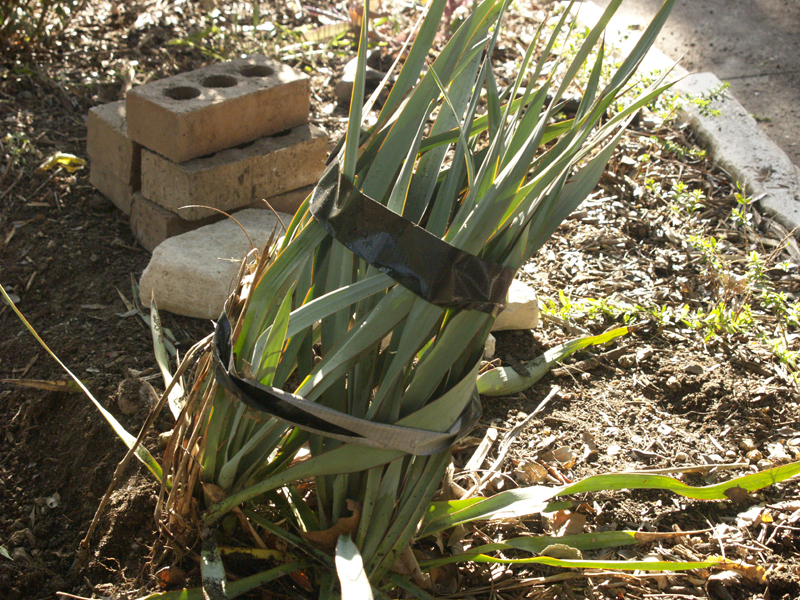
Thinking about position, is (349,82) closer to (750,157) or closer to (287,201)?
(287,201)

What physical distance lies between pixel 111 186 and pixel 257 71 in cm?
75

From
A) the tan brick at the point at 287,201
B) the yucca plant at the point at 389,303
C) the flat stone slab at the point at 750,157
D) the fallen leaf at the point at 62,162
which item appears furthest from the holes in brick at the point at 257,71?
the flat stone slab at the point at 750,157

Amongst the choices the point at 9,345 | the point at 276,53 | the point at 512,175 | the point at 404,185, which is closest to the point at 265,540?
the point at 404,185

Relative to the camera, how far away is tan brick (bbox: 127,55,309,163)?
2.38 metres

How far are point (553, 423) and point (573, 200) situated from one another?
98 centimetres

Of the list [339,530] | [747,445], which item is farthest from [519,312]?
[339,530]

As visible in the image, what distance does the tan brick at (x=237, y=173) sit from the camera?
95.7 inches

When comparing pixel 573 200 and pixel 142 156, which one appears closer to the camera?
pixel 573 200

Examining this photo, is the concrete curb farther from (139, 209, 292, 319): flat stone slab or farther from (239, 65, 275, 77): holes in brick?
(139, 209, 292, 319): flat stone slab

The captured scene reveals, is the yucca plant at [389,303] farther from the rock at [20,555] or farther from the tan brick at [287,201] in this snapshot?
the tan brick at [287,201]

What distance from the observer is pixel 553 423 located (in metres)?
2.04

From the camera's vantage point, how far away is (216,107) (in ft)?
7.93

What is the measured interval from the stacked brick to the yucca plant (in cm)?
121

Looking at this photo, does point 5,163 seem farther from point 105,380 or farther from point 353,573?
point 353,573
